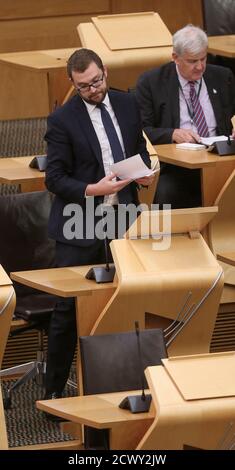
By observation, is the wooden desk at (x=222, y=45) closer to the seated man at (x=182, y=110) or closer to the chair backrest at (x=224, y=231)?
the seated man at (x=182, y=110)

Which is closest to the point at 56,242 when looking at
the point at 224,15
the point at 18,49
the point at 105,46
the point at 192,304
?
the point at 192,304

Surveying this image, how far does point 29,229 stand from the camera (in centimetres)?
516

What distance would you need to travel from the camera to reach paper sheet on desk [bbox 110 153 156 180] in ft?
14.7

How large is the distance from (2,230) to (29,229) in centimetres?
12

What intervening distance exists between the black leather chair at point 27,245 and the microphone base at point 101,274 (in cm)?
55

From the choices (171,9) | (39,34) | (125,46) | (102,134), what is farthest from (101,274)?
(171,9)

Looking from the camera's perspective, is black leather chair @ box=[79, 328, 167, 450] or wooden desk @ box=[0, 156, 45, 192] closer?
black leather chair @ box=[79, 328, 167, 450]

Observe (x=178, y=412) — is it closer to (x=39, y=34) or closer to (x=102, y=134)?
(x=102, y=134)

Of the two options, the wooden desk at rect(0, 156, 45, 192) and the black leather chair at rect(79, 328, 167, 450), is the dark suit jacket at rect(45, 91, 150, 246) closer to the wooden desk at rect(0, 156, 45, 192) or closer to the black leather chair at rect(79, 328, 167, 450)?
the wooden desk at rect(0, 156, 45, 192)

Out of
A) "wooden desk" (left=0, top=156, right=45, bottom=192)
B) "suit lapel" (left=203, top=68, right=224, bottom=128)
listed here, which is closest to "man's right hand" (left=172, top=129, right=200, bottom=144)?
"suit lapel" (left=203, top=68, right=224, bottom=128)

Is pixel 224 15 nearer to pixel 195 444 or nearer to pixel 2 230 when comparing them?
pixel 2 230

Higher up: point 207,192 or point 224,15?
point 224,15

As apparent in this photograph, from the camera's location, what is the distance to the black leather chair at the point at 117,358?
3.93m

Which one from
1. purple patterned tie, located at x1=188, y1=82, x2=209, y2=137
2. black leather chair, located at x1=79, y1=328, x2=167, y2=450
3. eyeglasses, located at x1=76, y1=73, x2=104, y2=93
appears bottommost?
black leather chair, located at x1=79, y1=328, x2=167, y2=450
